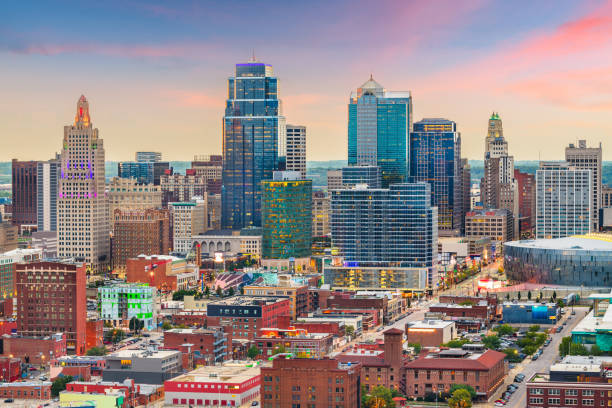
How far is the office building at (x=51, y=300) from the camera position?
155 meters

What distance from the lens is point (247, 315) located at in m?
162

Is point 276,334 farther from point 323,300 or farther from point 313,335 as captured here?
point 323,300

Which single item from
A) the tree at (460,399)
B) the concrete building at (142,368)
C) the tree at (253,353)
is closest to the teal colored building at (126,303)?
the tree at (253,353)

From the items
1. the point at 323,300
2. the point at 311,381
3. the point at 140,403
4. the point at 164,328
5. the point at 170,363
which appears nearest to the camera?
the point at 311,381

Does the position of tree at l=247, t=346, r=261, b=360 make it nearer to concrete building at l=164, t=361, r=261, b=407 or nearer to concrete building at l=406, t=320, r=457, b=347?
concrete building at l=406, t=320, r=457, b=347

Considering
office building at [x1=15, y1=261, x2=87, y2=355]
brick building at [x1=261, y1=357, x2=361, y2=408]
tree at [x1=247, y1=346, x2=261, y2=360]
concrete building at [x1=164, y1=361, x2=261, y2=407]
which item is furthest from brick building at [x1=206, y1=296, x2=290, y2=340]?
brick building at [x1=261, y1=357, x2=361, y2=408]

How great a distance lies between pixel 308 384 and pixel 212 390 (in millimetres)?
11980

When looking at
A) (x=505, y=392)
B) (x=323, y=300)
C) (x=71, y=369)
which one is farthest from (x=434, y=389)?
(x=323, y=300)

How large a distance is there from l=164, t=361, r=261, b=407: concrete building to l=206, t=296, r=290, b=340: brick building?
32072 millimetres

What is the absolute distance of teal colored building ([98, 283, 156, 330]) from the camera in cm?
17550

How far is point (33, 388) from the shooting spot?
426 ft

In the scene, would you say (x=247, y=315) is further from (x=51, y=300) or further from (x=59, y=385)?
(x=59, y=385)

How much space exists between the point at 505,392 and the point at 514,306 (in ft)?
158

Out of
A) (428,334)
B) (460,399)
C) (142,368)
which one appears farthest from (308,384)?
(428,334)
